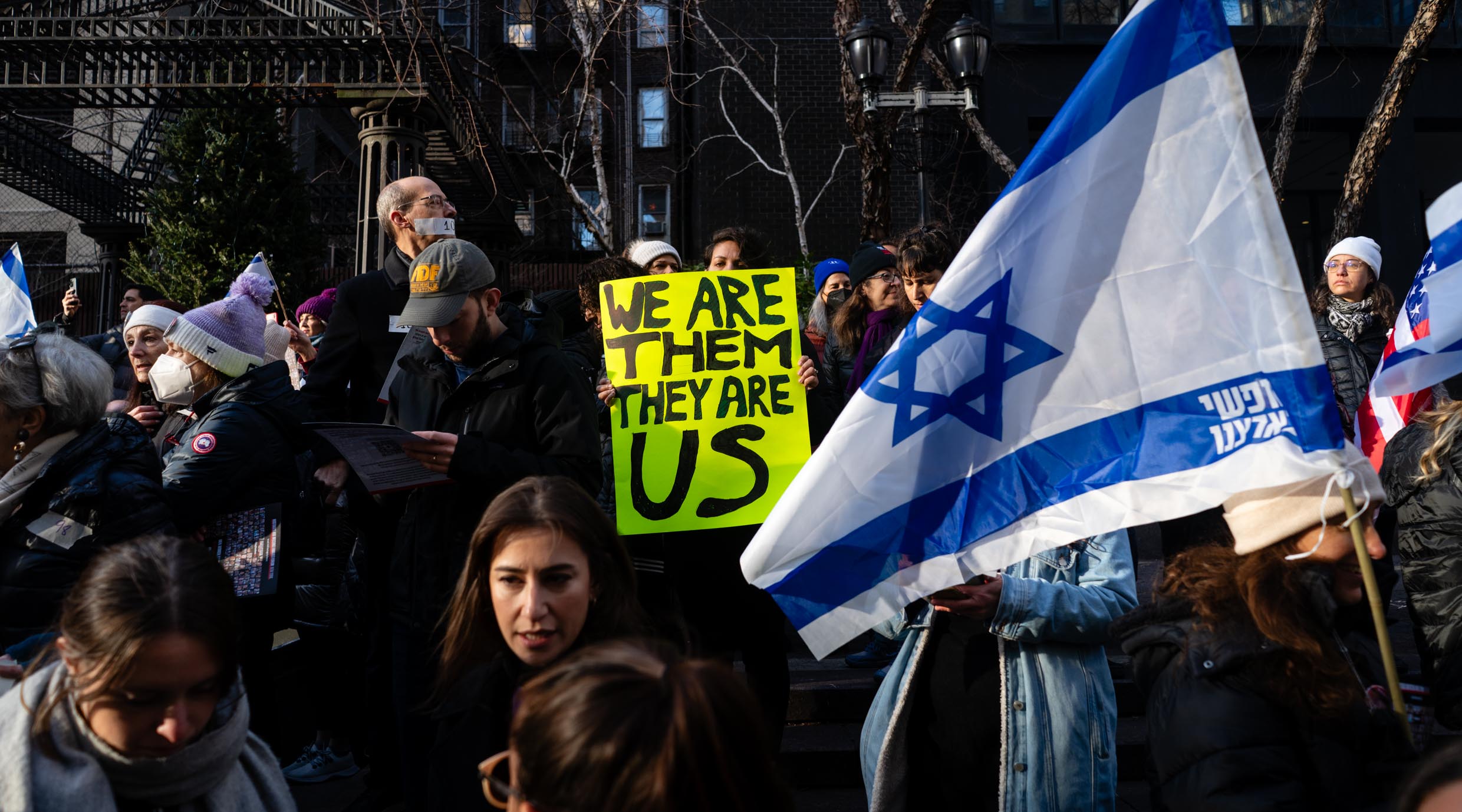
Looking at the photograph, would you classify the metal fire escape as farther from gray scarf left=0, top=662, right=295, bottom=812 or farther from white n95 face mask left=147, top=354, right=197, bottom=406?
gray scarf left=0, top=662, right=295, bottom=812

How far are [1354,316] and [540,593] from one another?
17.6 feet

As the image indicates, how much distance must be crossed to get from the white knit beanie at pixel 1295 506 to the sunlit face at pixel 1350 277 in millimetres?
4548

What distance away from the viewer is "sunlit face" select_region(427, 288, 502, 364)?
11.4ft

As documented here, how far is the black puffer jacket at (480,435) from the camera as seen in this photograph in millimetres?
3375

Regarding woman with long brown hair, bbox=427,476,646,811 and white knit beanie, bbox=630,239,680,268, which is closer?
woman with long brown hair, bbox=427,476,646,811

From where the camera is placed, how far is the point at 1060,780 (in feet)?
8.70

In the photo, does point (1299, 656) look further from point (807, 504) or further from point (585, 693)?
point (585, 693)

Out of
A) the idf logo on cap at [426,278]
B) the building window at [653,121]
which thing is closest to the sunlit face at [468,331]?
the idf logo on cap at [426,278]

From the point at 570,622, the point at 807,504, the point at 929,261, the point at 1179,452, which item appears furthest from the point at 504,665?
the point at 929,261

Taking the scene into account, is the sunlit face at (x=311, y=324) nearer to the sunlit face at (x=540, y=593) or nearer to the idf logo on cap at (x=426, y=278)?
the idf logo on cap at (x=426, y=278)

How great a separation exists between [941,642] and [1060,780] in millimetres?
447

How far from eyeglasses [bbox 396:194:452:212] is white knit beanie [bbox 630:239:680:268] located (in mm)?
1075

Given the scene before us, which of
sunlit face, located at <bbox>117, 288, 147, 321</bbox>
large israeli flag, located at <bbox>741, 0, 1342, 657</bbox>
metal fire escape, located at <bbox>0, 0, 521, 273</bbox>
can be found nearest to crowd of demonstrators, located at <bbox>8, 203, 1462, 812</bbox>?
large israeli flag, located at <bbox>741, 0, 1342, 657</bbox>

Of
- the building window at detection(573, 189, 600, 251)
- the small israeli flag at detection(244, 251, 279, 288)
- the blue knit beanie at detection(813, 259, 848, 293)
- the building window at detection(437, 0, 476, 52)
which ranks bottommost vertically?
Result: the small israeli flag at detection(244, 251, 279, 288)
